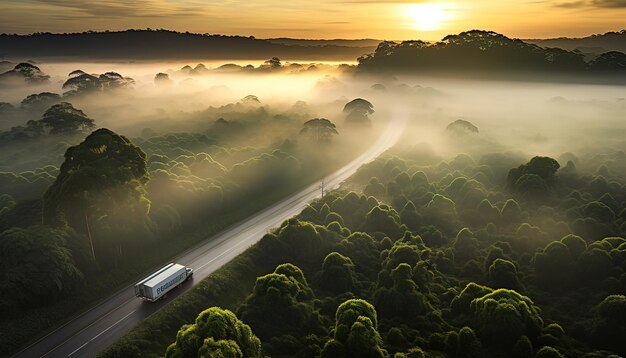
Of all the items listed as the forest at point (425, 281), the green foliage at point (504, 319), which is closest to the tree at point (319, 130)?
the forest at point (425, 281)

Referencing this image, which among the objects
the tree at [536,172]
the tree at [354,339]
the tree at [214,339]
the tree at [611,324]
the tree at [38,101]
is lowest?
the tree at [611,324]

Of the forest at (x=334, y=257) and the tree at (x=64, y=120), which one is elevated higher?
the tree at (x=64, y=120)

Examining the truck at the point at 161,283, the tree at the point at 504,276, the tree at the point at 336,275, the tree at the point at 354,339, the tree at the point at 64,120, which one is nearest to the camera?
the tree at the point at 354,339

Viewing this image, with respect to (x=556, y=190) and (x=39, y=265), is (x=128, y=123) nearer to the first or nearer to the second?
(x=39, y=265)

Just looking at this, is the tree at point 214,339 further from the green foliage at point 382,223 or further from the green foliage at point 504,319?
the green foliage at point 382,223

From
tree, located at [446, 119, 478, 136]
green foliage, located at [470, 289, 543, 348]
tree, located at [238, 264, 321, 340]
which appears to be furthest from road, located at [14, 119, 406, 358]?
tree, located at [446, 119, 478, 136]

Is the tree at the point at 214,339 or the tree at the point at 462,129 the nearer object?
the tree at the point at 214,339

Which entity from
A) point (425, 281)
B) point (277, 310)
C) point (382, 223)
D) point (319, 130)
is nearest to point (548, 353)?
point (425, 281)

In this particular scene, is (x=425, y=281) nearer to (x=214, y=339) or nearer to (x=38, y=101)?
(x=214, y=339)
